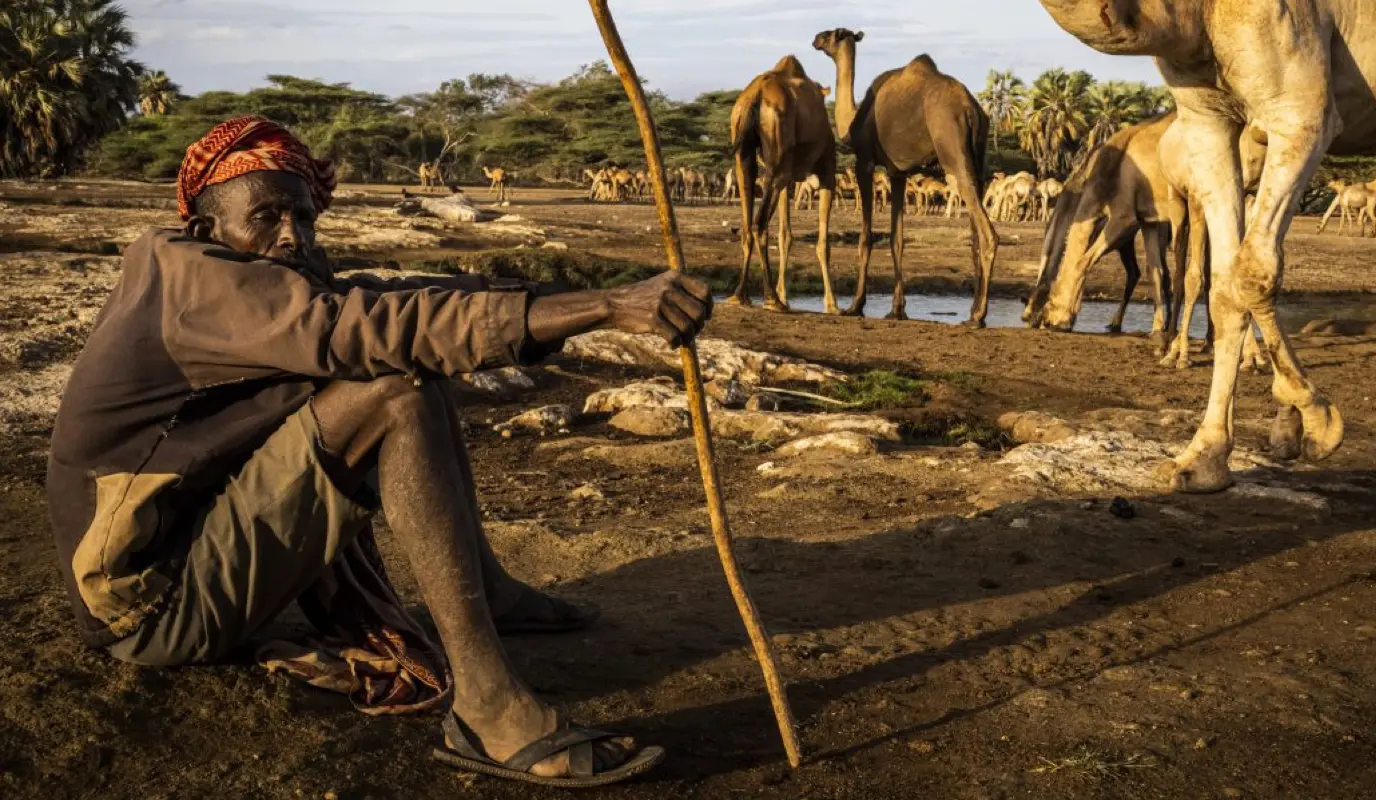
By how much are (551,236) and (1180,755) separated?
18903 millimetres

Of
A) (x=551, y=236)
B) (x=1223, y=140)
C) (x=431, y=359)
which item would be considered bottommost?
(x=551, y=236)

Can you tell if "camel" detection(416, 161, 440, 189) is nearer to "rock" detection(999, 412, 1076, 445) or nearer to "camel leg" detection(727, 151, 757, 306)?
"camel leg" detection(727, 151, 757, 306)

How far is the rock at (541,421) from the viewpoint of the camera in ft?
23.9

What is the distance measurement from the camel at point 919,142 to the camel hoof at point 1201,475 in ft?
22.8

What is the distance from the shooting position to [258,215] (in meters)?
3.08

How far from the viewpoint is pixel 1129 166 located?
1188 cm

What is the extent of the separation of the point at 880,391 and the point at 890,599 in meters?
4.22

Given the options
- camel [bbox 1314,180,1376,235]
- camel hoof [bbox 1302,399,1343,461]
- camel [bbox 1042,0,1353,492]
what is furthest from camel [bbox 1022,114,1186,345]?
camel [bbox 1314,180,1376,235]

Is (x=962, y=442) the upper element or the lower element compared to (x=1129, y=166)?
lower

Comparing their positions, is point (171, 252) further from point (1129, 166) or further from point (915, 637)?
point (1129, 166)

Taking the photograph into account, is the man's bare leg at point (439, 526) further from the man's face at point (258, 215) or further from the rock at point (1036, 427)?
the rock at point (1036, 427)

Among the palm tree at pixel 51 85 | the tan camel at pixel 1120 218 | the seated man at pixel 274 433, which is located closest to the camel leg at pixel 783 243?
the tan camel at pixel 1120 218

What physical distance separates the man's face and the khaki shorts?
1.56ft

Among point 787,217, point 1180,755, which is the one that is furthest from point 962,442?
point 787,217
